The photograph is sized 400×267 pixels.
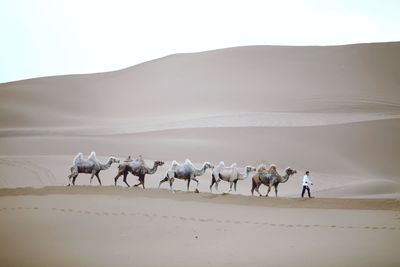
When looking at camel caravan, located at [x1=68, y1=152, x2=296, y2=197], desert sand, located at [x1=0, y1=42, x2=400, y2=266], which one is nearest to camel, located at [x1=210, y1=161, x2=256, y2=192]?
camel caravan, located at [x1=68, y1=152, x2=296, y2=197]

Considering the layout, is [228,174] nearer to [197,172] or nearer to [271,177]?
[197,172]

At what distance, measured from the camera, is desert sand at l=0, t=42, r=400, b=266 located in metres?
11.1

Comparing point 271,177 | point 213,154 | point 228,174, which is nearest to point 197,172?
point 228,174

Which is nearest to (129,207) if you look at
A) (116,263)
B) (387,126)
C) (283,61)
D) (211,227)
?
(211,227)

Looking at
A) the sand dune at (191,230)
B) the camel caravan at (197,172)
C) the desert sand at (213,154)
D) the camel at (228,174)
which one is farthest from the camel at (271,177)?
the sand dune at (191,230)

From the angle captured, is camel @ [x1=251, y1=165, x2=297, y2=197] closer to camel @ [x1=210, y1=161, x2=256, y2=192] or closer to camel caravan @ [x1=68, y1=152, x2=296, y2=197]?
camel caravan @ [x1=68, y1=152, x2=296, y2=197]

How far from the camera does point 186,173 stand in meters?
17.2

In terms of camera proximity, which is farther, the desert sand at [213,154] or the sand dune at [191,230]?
the desert sand at [213,154]

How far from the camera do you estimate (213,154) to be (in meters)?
29.8

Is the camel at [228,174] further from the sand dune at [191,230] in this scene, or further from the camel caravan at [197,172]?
the sand dune at [191,230]

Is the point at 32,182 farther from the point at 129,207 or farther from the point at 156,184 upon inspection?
the point at 129,207

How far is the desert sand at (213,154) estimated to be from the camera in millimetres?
11086

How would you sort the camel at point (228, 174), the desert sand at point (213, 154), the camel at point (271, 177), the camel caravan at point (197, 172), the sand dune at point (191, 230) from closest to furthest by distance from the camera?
the sand dune at point (191, 230) < the desert sand at point (213, 154) < the camel at point (271, 177) < the camel caravan at point (197, 172) < the camel at point (228, 174)

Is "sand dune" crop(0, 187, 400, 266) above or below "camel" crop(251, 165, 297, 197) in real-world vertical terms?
below
